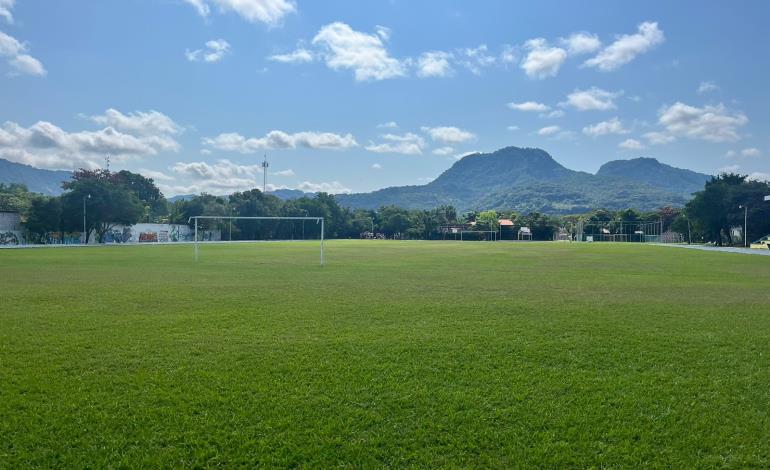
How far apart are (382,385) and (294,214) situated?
10458 cm

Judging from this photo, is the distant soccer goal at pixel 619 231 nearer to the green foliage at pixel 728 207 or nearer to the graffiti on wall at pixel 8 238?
the green foliage at pixel 728 207

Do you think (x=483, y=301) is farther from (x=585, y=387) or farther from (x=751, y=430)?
(x=751, y=430)

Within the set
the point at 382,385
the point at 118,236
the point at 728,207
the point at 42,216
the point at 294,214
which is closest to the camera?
the point at 382,385

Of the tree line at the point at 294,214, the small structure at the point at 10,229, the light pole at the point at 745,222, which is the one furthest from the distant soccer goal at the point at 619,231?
the small structure at the point at 10,229

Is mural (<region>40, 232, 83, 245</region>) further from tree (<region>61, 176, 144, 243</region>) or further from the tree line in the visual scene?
tree (<region>61, 176, 144, 243</region>)

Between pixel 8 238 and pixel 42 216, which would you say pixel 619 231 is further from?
pixel 8 238

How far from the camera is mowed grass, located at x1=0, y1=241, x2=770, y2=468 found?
4355 millimetres

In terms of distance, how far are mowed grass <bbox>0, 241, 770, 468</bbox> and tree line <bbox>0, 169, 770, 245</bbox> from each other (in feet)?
208

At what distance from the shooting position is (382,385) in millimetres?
5820

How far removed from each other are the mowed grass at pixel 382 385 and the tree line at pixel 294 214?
6341cm

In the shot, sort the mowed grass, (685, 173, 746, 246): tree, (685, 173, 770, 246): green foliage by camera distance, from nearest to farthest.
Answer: the mowed grass, (685, 173, 770, 246): green foliage, (685, 173, 746, 246): tree

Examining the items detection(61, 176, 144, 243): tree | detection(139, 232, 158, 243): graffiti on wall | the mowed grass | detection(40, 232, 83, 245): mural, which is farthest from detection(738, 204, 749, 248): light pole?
detection(40, 232, 83, 245): mural

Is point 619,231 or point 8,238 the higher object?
point 619,231

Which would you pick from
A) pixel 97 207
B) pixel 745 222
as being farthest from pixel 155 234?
pixel 745 222
